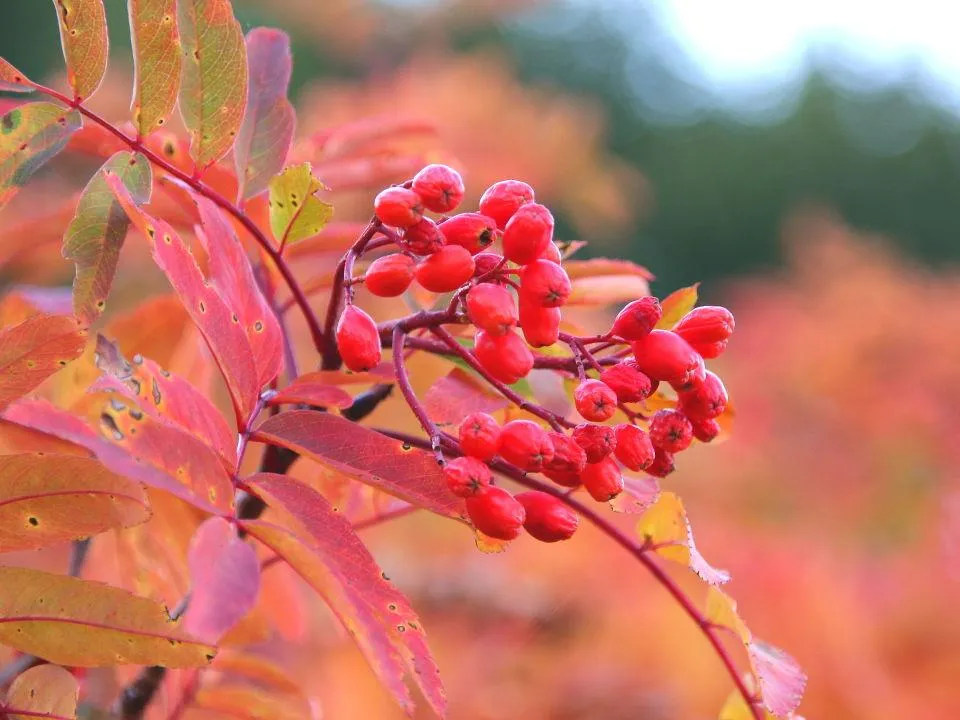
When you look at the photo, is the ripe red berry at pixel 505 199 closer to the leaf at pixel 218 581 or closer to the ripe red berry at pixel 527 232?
the ripe red berry at pixel 527 232

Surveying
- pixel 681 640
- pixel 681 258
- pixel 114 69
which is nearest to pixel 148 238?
pixel 681 640

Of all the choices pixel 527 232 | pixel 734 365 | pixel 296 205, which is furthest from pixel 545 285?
pixel 734 365

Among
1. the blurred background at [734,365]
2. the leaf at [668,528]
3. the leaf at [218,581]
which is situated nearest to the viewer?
the leaf at [218,581]

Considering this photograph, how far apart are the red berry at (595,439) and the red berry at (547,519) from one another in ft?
0.10

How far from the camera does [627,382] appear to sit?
1.42ft

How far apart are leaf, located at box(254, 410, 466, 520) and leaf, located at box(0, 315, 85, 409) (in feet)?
0.35

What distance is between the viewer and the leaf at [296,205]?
462mm

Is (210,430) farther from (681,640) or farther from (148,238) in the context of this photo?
(681,640)

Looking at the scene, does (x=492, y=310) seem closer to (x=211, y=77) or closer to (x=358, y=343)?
(x=358, y=343)

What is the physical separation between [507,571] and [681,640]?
413 millimetres

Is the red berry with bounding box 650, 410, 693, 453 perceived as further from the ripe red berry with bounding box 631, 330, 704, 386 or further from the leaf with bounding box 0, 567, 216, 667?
the leaf with bounding box 0, 567, 216, 667

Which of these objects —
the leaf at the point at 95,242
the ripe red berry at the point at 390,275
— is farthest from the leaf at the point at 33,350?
the ripe red berry at the point at 390,275

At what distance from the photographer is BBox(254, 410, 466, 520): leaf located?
0.40m

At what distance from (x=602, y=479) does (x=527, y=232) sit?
12cm
